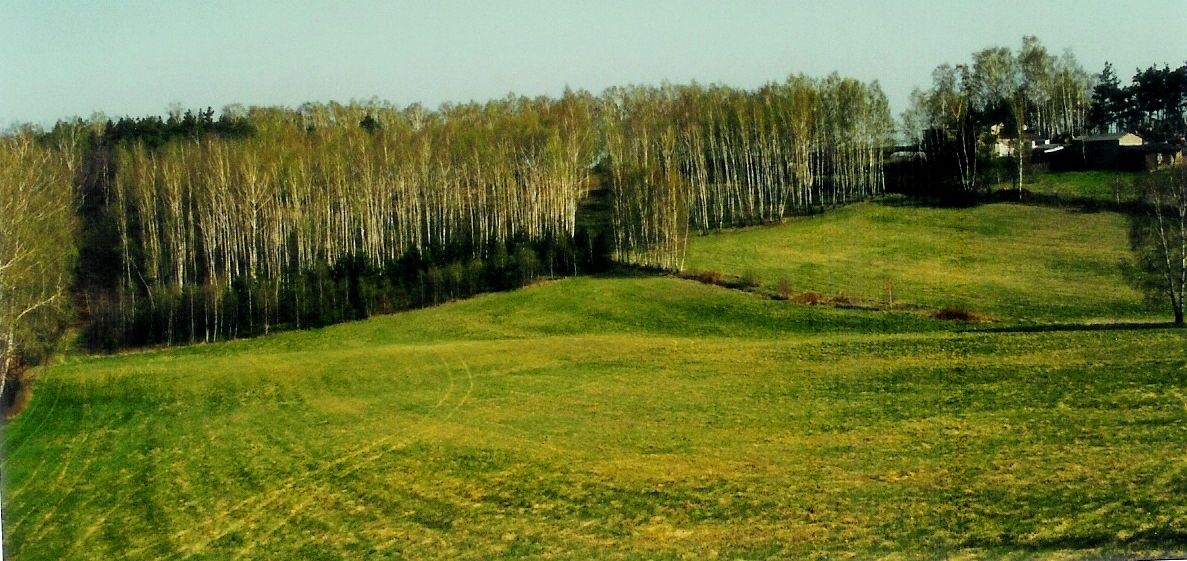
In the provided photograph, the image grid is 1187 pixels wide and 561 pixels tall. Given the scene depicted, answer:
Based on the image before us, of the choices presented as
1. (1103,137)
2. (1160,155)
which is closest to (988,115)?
(1103,137)

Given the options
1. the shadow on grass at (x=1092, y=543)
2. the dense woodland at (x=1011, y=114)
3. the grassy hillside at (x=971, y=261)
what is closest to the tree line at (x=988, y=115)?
the dense woodland at (x=1011, y=114)

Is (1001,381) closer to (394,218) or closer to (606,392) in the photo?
(606,392)

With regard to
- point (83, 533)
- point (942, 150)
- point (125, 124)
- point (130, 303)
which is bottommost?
point (83, 533)

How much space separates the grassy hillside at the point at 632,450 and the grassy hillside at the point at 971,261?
53.0 inches

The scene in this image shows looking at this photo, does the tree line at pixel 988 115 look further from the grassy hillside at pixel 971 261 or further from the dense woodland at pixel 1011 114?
the grassy hillside at pixel 971 261

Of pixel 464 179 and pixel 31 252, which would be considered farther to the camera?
pixel 464 179

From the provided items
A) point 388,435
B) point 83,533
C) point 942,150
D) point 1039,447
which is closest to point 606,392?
point 388,435

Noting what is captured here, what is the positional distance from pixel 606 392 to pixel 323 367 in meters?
5.25

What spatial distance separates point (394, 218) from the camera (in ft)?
83.0

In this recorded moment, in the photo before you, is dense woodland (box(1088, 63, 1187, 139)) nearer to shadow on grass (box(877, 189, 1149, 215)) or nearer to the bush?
shadow on grass (box(877, 189, 1149, 215))

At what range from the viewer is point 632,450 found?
36.9ft

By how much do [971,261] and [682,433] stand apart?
904 cm

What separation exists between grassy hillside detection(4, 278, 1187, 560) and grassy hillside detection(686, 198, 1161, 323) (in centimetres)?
135

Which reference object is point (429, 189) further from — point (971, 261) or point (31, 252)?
point (971, 261)
